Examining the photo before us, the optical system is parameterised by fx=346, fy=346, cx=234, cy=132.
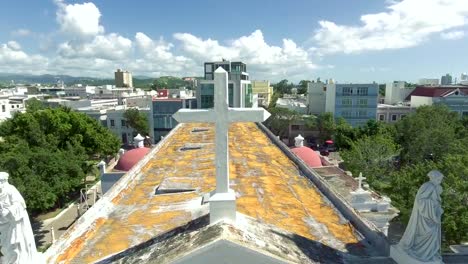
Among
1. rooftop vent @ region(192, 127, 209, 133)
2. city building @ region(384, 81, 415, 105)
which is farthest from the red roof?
rooftop vent @ region(192, 127, 209, 133)

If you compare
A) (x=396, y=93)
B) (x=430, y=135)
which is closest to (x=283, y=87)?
(x=396, y=93)

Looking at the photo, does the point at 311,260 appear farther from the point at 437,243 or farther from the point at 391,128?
the point at 391,128

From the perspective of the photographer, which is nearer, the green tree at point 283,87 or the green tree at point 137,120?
the green tree at point 137,120

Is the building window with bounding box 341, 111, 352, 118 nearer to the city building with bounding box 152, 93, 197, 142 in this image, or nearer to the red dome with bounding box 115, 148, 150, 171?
the city building with bounding box 152, 93, 197, 142

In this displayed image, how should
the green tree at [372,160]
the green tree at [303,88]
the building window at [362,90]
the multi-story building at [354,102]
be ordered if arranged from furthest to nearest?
the green tree at [303,88] < the multi-story building at [354,102] < the building window at [362,90] < the green tree at [372,160]

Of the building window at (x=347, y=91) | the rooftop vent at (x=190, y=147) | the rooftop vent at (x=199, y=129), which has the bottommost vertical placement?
the rooftop vent at (x=190, y=147)

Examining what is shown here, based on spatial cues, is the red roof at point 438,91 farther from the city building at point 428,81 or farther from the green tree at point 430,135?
the city building at point 428,81

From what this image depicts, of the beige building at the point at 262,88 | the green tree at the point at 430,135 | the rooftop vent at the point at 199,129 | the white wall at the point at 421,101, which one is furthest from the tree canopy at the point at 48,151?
the beige building at the point at 262,88
